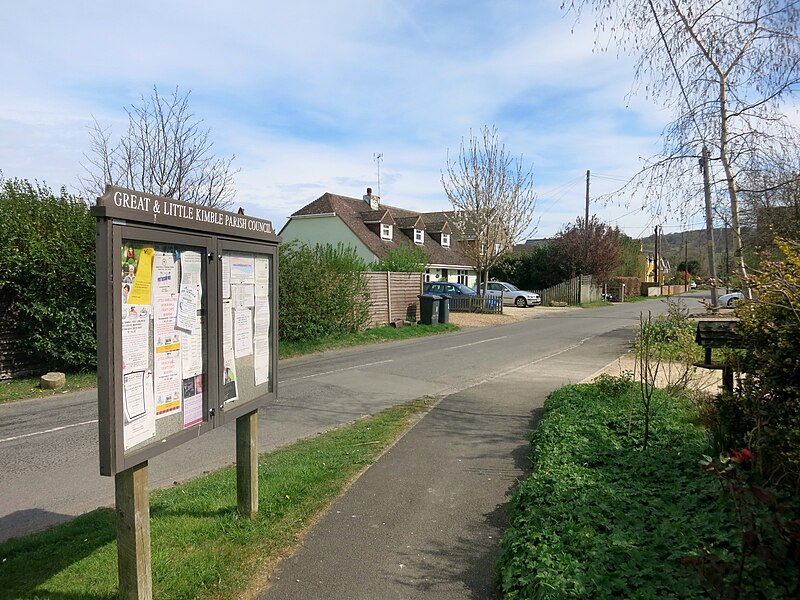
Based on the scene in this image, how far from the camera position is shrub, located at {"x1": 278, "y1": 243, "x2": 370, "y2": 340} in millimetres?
17245

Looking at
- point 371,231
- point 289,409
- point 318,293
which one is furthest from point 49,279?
point 371,231

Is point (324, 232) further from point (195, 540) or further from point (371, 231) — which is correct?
point (195, 540)

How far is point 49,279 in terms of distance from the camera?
1215cm

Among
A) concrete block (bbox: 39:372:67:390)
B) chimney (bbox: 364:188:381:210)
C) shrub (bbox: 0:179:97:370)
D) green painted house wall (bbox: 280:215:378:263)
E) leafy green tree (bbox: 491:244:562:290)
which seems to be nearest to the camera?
concrete block (bbox: 39:372:67:390)

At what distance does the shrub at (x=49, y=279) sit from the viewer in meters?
12.0

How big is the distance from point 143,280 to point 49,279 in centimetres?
1074

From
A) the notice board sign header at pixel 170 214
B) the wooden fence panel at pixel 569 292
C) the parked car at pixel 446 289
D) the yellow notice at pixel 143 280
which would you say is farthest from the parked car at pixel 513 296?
the yellow notice at pixel 143 280

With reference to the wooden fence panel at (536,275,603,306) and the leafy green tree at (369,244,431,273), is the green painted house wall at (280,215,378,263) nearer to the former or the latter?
the leafy green tree at (369,244,431,273)

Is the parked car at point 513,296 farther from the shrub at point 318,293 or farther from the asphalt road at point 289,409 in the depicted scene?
the shrub at point 318,293

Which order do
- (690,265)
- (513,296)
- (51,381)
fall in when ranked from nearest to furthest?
(51,381)
(513,296)
(690,265)

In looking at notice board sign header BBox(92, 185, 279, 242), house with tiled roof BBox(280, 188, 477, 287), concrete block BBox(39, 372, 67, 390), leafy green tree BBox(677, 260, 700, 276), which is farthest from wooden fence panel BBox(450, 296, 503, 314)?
leafy green tree BBox(677, 260, 700, 276)

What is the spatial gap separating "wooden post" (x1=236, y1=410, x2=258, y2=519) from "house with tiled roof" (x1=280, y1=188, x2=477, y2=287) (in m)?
32.7

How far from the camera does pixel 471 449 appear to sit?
6.46 metres

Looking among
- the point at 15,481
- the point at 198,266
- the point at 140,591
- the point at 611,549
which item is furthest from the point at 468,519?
the point at 15,481
